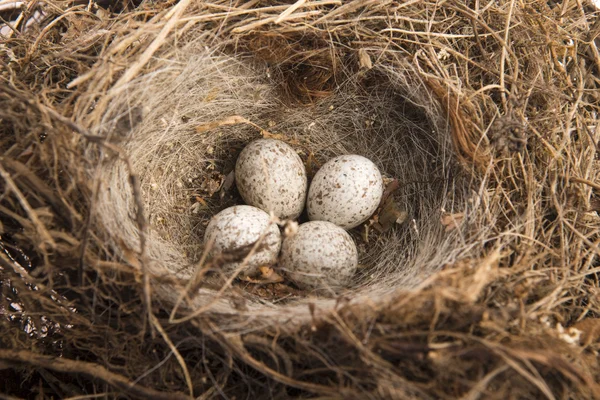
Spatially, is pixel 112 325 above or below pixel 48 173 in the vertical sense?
below

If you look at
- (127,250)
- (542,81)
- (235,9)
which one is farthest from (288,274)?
(542,81)

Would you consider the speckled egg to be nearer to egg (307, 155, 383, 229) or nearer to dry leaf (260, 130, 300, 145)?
egg (307, 155, 383, 229)

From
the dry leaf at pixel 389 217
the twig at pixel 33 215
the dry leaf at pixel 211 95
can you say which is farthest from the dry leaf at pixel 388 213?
the twig at pixel 33 215

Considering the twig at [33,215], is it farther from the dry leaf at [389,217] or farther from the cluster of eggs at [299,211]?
the dry leaf at [389,217]

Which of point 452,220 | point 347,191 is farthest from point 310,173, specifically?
point 452,220

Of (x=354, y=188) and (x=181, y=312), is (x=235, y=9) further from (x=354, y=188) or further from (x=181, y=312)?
(x=181, y=312)

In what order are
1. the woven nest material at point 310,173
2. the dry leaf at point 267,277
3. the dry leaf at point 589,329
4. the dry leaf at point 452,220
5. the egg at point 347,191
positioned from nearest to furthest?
the woven nest material at point 310,173 → the dry leaf at point 589,329 → the dry leaf at point 452,220 → the dry leaf at point 267,277 → the egg at point 347,191

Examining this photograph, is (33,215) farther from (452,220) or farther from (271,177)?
(452,220)

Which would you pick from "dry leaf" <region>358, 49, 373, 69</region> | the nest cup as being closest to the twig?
the nest cup
